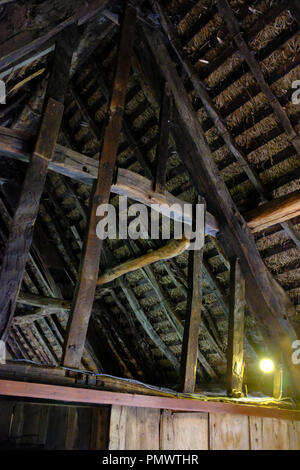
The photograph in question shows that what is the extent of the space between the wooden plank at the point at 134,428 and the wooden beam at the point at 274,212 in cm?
184

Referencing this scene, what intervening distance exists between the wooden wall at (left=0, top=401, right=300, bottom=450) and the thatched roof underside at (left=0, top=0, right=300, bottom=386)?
45.7 inches

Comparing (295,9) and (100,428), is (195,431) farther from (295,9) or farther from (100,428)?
(295,9)

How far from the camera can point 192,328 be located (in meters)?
3.05

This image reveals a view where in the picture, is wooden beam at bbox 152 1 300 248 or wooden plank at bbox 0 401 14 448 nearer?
wooden beam at bbox 152 1 300 248

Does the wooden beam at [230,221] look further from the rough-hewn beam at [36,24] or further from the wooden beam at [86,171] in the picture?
the rough-hewn beam at [36,24]

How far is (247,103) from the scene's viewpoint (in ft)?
10.9

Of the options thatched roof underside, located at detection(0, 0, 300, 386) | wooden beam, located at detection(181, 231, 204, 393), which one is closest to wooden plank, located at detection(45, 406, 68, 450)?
wooden beam, located at detection(181, 231, 204, 393)

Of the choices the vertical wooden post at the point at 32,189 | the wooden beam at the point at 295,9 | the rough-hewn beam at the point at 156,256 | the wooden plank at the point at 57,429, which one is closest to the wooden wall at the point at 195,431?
the vertical wooden post at the point at 32,189

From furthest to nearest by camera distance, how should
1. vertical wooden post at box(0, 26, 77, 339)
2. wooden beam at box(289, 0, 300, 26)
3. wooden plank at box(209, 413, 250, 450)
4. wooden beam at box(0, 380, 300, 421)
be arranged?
wooden plank at box(209, 413, 250, 450), wooden beam at box(289, 0, 300, 26), vertical wooden post at box(0, 26, 77, 339), wooden beam at box(0, 380, 300, 421)

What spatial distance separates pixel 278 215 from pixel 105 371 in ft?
13.6

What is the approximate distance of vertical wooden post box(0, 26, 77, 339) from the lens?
2.10 m

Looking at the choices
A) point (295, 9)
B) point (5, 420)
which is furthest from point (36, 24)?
point (5, 420)

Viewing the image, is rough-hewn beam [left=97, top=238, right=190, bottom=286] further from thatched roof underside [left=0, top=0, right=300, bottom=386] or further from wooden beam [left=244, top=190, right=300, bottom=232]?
wooden beam [left=244, top=190, right=300, bottom=232]

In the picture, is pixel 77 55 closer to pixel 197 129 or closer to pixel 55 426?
pixel 197 129
